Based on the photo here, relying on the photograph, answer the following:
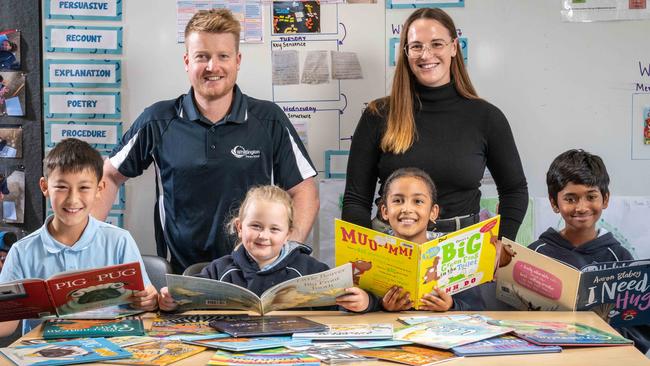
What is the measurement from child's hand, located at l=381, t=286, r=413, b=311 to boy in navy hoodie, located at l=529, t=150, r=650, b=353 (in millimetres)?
806

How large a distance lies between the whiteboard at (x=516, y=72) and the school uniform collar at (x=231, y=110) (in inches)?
14.7

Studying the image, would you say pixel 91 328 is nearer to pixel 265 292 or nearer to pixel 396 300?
pixel 265 292

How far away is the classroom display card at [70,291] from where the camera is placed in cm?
201

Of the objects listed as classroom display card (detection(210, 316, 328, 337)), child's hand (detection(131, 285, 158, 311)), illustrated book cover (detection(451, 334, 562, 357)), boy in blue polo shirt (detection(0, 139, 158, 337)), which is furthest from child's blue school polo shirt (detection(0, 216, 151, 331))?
illustrated book cover (detection(451, 334, 562, 357))

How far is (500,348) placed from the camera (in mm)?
1868

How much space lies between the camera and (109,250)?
2.48 meters

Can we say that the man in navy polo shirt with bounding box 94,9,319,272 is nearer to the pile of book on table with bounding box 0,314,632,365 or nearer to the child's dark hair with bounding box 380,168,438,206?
the child's dark hair with bounding box 380,168,438,206

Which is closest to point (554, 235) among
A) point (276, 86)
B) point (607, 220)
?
point (607, 220)

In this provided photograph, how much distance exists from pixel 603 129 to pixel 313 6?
1375 mm

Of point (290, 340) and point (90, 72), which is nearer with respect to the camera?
point (290, 340)

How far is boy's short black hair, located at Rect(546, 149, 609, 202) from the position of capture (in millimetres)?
2785

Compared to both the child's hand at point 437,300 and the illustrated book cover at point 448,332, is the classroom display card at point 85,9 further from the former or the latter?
the illustrated book cover at point 448,332

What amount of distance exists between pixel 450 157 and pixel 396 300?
0.73 m

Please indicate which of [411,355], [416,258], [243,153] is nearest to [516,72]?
[243,153]
